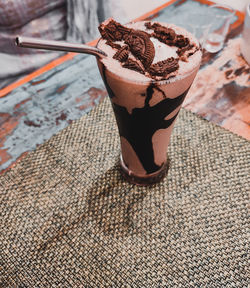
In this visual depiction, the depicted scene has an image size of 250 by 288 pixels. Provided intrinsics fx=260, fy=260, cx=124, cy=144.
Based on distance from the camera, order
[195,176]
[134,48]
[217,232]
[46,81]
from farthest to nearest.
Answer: [46,81] < [195,176] < [217,232] < [134,48]

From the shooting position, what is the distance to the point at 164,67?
0.45 m

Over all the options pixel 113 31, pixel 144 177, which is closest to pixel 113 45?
pixel 113 31

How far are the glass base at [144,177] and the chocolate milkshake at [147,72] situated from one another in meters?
0.11

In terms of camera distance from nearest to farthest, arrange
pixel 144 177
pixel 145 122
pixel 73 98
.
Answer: pixel 145 122 → pixel 144 177 → pixel 73 98

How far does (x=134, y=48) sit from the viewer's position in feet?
1.57

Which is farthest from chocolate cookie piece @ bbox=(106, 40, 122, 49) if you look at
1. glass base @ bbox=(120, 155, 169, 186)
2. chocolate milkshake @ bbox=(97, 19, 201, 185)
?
glass base @ bbox=(120, 155, 169, 186)

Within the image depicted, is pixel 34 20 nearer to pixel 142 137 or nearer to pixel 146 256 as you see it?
pixel 142 137

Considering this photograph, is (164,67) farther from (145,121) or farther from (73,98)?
(73,98)

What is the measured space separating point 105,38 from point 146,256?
46 cm

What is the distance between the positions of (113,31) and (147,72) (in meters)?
0.14

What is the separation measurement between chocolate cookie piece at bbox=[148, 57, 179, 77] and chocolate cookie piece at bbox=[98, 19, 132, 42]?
121 millimetres

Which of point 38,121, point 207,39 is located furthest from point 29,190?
point 207,39

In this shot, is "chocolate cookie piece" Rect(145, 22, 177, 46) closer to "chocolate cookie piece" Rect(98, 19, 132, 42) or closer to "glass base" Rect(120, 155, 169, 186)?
"chocolate cookie piece" Rect(98, 19, 132, 42)

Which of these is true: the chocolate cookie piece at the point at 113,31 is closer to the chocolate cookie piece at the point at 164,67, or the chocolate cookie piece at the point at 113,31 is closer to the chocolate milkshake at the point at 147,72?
the chocolate milkshake at the point at 147,72
